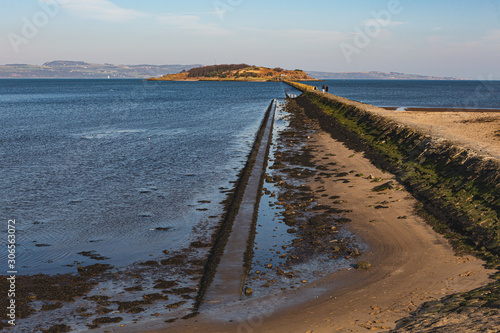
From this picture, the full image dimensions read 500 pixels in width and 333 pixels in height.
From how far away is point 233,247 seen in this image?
519 inches

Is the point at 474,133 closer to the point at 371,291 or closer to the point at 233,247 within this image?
the point at 233,247

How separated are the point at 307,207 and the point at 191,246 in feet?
17.1

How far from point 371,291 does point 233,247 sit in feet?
14.2

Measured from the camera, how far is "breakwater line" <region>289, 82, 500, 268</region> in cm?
1344

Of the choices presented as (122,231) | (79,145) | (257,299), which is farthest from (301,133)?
(257,299)

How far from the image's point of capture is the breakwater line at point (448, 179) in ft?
44.1

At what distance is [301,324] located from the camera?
346 inches

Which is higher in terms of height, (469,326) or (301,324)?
(469,326)

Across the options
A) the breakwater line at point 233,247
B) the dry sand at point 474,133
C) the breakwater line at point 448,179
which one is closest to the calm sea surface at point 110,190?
the breakwater line at point 233,247

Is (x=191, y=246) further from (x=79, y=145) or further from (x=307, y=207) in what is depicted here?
(x=79, y=145)

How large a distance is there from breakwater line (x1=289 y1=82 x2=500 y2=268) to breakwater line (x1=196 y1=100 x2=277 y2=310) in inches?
232

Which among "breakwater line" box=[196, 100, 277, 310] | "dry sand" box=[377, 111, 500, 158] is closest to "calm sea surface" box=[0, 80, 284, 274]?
"breakwater line" box=[196, 100, 277, 310]

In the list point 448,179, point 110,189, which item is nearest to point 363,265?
point 448,179

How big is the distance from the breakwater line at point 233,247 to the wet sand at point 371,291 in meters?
0.72
